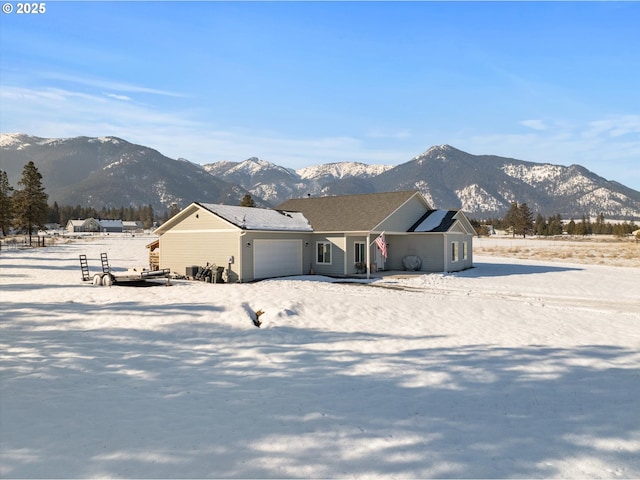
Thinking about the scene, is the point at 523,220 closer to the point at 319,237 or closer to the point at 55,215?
the point at 319,237

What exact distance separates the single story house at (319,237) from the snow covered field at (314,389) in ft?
27.8

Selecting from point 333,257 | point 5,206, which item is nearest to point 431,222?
point 333,257

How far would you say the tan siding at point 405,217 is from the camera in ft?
96.7

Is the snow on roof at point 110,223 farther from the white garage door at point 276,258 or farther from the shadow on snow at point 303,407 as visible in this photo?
the shadow on snow at point 303,407

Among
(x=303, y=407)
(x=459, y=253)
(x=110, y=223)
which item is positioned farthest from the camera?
(x=110, y=223)

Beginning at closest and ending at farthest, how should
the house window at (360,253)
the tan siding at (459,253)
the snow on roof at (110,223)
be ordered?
the house window at (360,253), the tan siding at (459,253), the snow on roof at (110,223)

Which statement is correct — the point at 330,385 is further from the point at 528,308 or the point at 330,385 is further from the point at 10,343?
the point at 528,308

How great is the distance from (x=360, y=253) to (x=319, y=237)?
2.92 metres

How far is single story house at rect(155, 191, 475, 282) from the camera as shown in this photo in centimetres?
2556

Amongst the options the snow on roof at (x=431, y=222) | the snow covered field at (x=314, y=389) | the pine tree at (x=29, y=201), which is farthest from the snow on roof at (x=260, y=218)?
the pine tree at (x=29, y=201)

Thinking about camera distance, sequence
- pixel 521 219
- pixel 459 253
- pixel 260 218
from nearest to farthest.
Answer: pixel 260 218
pixel 459 253
pixel 521 219

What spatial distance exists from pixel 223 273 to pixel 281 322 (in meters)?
11.4

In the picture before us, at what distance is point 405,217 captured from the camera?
103ft

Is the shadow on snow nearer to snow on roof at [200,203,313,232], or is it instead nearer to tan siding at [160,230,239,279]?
tan siding at [160,230,239,279]
